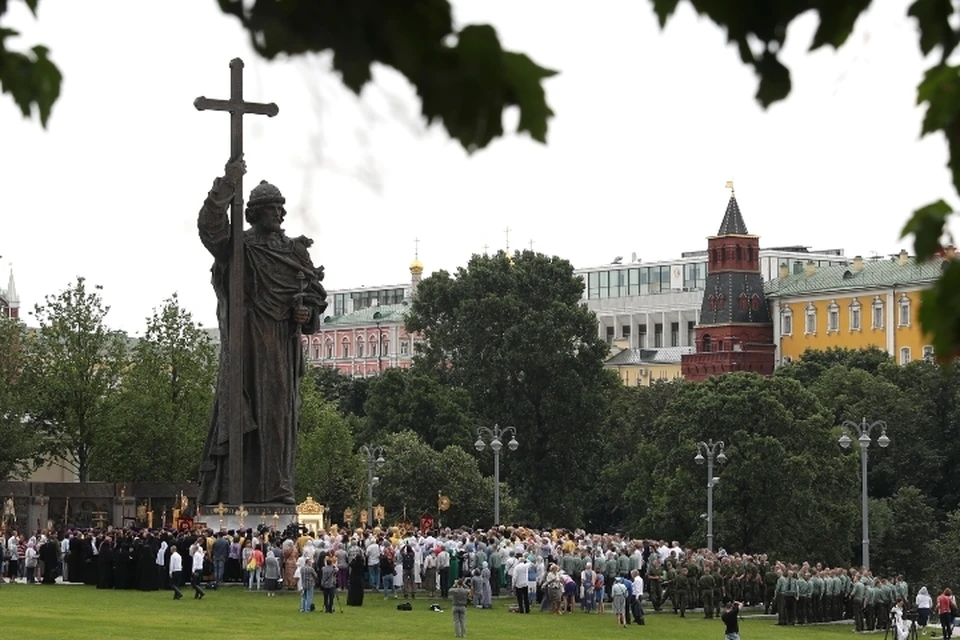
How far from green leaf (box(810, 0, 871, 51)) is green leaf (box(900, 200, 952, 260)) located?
52 centimetres

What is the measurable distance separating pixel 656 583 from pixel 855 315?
128211 mm

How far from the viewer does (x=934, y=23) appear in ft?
14.5

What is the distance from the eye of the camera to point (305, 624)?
34656 millimetres

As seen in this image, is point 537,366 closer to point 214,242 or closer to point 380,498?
point 380,498

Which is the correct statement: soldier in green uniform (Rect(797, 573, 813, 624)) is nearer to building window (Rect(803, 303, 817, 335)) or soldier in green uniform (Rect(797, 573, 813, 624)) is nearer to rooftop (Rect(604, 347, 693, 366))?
building window (Rect(803, 303, 817, 335))

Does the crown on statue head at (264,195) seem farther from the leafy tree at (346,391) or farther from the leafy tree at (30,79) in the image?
the leafy tree at (346,391)

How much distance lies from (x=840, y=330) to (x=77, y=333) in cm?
10602

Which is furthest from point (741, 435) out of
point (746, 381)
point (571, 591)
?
point (571, 591)

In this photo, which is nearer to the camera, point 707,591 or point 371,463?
point 707,591

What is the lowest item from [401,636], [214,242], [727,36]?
[401,636]

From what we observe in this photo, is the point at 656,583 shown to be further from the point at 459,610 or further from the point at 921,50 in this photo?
the point at 921,50

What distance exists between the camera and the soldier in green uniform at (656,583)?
153 ft

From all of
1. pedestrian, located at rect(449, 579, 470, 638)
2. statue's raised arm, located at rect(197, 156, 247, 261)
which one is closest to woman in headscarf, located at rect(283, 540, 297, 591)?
statue's raised arm, located at rect(197, 156, 247, 261)

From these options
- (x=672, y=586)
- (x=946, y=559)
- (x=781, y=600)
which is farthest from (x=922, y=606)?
(x=946, y=559)
